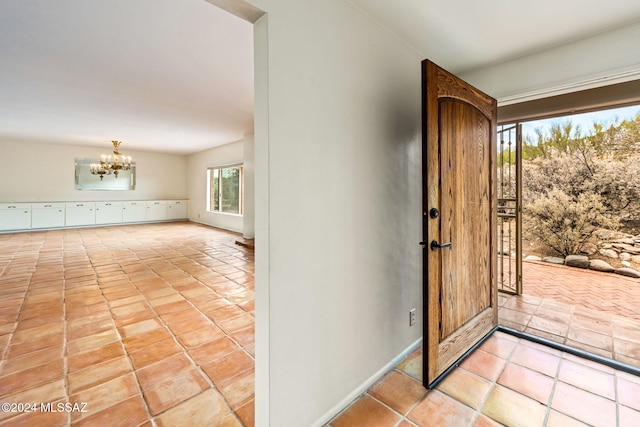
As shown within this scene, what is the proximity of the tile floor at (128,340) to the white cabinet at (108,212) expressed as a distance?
12.7ft

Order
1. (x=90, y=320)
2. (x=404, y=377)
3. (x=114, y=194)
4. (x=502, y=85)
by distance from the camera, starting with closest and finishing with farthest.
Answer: (x=404, y=377) → (x=502, y=85) → (x=90, y=320) → (x=114, y=194)

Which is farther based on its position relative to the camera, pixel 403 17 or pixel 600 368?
pixel 600 368

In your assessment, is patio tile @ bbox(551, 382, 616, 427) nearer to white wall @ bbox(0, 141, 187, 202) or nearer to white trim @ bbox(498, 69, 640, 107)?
white trim @ bbox(498, 69, 640, 107)

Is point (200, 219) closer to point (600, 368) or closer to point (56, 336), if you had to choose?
point (56, 336)

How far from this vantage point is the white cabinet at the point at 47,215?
720 cm

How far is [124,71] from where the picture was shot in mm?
2924

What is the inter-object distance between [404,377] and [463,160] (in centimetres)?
155

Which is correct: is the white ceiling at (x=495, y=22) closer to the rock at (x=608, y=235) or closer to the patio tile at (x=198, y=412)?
the patio tile at (x=198, y=412)

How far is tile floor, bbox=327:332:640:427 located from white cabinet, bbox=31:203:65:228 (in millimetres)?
9532

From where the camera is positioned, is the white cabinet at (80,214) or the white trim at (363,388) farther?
the white cabinet at (80,214)

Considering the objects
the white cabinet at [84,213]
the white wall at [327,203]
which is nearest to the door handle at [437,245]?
the white wall at [327,203]

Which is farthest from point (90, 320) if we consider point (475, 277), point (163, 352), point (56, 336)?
point (475, 277)

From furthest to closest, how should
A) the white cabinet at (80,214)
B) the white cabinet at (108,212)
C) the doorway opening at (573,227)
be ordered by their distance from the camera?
the white cabinet at (108,212)
the white cabinet at (80,214)
the doorway opening at (573,227)

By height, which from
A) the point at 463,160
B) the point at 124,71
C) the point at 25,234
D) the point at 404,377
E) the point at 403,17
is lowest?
the point at 404,377
